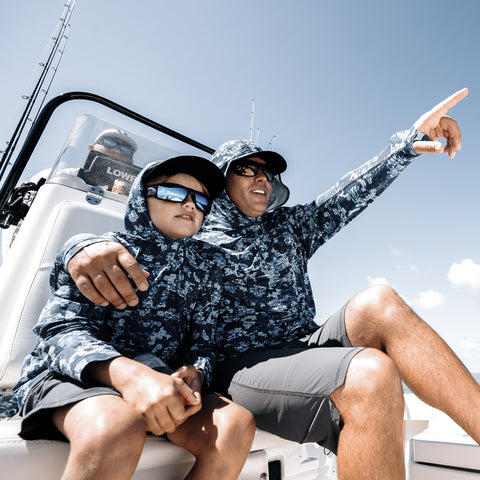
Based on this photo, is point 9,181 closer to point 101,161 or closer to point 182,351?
point 101,161

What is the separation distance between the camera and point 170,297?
128cm

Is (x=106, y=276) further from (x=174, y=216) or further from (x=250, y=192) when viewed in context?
(x=250, y=192)

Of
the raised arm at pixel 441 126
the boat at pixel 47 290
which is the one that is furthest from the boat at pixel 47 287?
the raised arm at pixel 441 126

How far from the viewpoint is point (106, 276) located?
1.01 m

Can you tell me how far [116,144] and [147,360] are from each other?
1.78m

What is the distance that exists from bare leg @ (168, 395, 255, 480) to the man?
0.13 m

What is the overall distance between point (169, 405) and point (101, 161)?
1880 mm

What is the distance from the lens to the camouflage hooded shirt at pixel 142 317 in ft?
3.10

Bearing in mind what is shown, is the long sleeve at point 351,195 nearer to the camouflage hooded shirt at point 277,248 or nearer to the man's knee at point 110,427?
the camouflage hooded shirt at point 277,248

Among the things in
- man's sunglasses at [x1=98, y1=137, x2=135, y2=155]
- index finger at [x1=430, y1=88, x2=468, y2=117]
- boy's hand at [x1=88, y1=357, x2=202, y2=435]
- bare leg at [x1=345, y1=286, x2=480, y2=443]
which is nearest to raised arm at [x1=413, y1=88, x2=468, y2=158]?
index finger at [x1=430, y1=88, x2=468, y2=117]

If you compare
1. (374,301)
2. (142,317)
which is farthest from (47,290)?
(374,301)

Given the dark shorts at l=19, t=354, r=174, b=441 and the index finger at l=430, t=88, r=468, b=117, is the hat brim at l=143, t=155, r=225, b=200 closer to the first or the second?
the dark shorts at l=19, t=354, r=174, b=441

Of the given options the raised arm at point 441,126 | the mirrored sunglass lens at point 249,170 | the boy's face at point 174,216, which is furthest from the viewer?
the mirrored sunglass lens at point 249,170

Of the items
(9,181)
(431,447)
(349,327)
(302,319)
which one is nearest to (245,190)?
(302,319)
